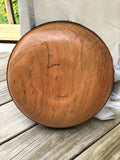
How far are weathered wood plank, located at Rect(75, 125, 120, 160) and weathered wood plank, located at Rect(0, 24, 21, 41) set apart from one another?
1.53 metres

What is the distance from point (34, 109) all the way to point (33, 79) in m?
0.13

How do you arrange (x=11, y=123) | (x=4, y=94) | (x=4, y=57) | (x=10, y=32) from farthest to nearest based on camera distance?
(x=10, y=32)
(x=4, y=57)
(x=4, y=94)
(x=11, y=123)

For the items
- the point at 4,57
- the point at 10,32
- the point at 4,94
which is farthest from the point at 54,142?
the point at 10,32

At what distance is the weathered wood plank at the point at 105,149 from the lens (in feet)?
2.75

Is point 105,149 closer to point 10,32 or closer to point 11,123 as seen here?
point 11,123

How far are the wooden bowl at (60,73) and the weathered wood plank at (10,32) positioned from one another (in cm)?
130

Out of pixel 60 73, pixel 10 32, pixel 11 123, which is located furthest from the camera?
pixel 10 32

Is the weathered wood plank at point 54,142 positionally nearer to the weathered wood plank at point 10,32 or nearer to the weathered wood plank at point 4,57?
the weathered wood plank at point 4,57

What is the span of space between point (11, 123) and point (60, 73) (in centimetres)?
38

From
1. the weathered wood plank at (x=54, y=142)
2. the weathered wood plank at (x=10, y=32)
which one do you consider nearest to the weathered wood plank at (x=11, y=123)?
the weathered wood plank at (x=54, y=142)

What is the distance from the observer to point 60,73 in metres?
0.85

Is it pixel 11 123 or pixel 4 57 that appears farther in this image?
pixel 4 57

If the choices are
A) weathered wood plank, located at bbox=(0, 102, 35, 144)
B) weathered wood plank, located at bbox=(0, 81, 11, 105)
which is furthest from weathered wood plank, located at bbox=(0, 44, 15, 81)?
weathered wood plank, located at bbox=(0, 102, 35, 144)

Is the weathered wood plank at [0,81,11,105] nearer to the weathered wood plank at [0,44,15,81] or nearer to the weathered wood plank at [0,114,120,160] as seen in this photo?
the weathered wood plank at [0,44,15,81]
